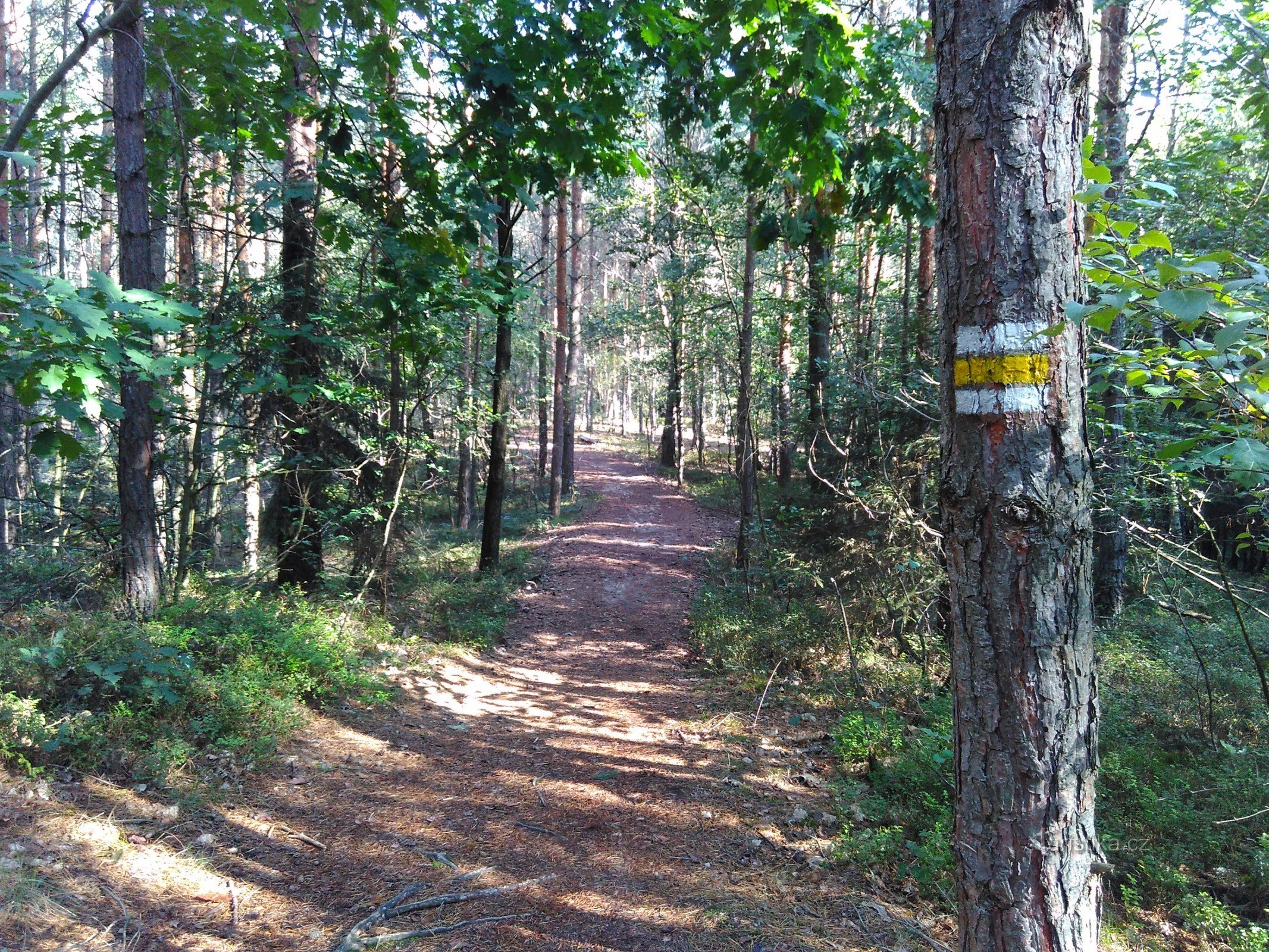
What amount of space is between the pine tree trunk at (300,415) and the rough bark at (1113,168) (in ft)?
27.3

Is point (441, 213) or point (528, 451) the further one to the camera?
point (528, 451)

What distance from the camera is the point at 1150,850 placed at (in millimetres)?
3988

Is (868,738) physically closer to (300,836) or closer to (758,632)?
(758,632)

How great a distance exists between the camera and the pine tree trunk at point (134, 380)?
5223mm

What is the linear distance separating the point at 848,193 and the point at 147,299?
13.1 ft

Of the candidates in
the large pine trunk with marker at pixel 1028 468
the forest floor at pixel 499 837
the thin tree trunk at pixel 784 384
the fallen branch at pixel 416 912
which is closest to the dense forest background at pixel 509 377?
the large pine trunk with marker at pixel 1028 468

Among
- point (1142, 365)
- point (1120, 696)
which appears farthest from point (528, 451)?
point (1142, 365)

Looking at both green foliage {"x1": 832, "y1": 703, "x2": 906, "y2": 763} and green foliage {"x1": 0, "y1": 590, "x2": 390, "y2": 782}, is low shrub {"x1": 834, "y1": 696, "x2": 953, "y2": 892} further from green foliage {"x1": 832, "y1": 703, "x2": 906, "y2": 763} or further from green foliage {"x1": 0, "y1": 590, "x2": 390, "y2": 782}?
green foliage {"x1": 0, "y1": 590, "x2": 390, "y2": 782}

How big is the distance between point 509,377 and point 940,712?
8.38 m

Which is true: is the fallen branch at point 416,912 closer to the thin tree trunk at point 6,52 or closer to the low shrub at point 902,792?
the low shrub at point 902,792

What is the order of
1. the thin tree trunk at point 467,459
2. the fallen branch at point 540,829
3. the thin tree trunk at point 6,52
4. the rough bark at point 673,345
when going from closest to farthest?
the fallen branch at point 540,829
the thin tree trunk at point 6,52
the rough bark at point 673,345
the thin tree trunk at point 467,459

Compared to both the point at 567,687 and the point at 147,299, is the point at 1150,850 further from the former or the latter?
the point at 147,299

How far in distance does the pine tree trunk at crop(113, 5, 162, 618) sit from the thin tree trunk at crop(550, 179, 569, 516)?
9530 mm

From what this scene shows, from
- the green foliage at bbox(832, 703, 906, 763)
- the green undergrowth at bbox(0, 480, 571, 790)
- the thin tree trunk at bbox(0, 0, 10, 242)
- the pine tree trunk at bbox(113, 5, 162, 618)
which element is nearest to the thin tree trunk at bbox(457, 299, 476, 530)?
the green undergrowth at bbox(0, 480, 571, 790)
